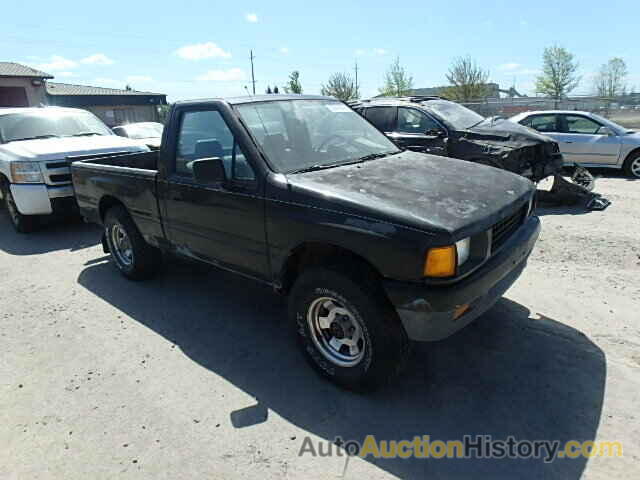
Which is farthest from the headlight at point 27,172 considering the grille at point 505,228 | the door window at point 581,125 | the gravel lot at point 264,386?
the door window at point 581,125

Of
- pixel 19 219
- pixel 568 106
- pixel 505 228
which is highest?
pixel 568 106

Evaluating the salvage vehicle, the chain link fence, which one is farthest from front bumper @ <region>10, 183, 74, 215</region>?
the chain link fence

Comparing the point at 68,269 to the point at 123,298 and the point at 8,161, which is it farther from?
the point at 8,161

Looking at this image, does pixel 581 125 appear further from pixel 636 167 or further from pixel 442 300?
pixel 442 300

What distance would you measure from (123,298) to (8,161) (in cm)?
370

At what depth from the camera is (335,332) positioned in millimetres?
3014

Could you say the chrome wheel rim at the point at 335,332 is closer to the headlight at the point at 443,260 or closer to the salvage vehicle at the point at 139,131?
the headlight at the point at 443,260

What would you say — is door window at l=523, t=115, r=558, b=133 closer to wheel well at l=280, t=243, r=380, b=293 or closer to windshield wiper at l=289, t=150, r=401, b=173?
windshield wiper at l=289, t=150, r=401, b=173

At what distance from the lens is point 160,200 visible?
4027 millimetres

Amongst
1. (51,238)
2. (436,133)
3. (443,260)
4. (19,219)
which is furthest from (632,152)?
(19,219)

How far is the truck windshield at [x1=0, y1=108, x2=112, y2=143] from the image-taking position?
737 centimetres

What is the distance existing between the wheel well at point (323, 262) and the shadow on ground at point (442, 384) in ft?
2.28

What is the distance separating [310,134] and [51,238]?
205 inches

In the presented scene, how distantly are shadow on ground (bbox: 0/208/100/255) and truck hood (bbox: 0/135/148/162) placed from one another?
1206mm
